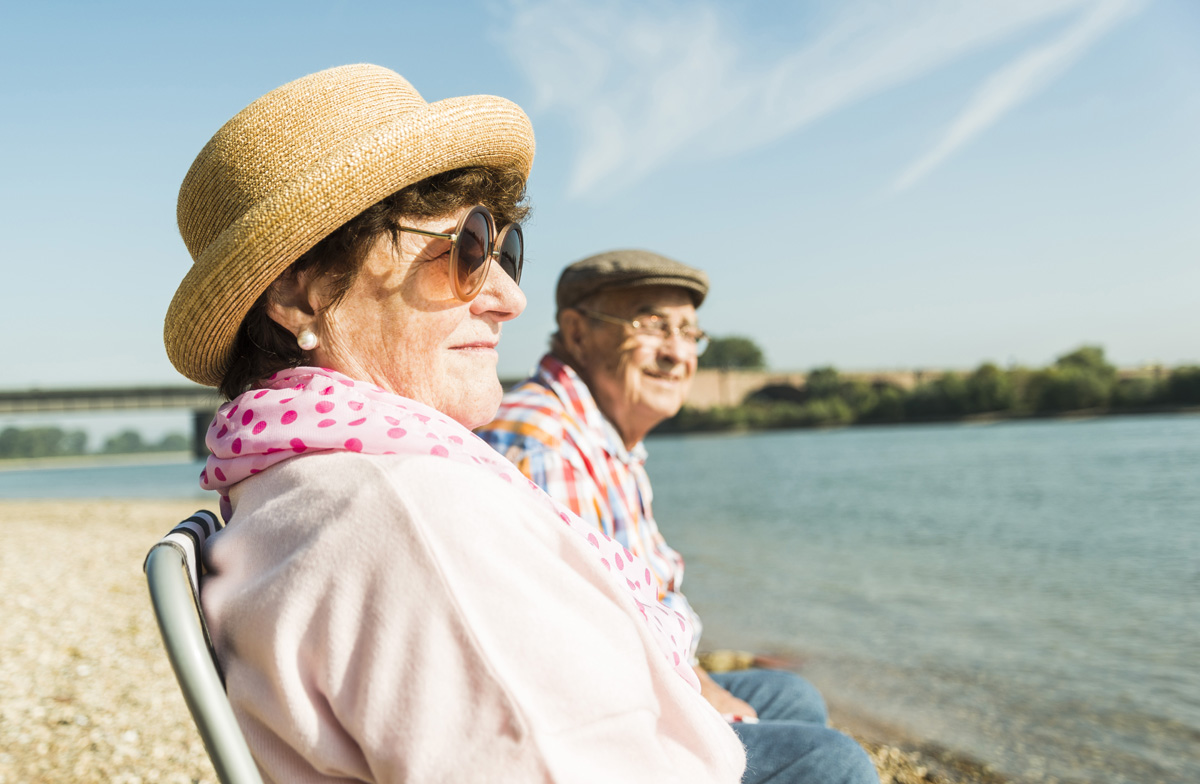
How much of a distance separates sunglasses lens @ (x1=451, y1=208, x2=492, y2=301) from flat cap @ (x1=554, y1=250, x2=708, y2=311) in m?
2.07

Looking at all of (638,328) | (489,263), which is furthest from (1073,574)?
(489,263)

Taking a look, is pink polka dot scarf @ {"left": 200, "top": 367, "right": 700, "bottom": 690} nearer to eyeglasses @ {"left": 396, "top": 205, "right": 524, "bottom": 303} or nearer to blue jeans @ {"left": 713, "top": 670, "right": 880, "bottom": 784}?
eyeglasses @ {"left": 396, "top": 205, "right": 524, "bottom": 303}

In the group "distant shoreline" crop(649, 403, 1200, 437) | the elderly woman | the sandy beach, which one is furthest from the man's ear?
"distant shoreline" crop(649, 403, 1200, 437)

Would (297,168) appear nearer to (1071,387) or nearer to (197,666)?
(197,666)

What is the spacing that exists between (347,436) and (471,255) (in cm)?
45

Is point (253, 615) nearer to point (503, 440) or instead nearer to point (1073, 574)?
point (503, 440)

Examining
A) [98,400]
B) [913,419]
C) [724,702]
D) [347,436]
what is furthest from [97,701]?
[913,419]

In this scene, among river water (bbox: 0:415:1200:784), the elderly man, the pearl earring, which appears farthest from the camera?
river water (bbox: 0:415:1200:784)

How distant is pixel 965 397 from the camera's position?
222 ft

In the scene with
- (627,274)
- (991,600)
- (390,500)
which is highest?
(627,274)

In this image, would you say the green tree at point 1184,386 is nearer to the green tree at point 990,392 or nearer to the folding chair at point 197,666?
the green tree at point 990,392

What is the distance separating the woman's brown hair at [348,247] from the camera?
133 centimetres

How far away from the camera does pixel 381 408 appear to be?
1188mm

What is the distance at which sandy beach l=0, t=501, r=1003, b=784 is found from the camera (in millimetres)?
3785
